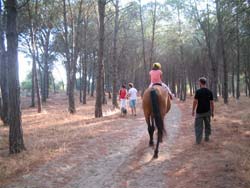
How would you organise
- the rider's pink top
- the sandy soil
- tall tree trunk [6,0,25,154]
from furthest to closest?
the rider's pink top → tall tree trunk [6,0,25,154] → the sandy soil

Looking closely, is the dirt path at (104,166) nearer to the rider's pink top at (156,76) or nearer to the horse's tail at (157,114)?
the horse's tail at (157,114)

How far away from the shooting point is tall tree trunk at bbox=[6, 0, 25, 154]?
34.8 ft

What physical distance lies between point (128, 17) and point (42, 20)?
11.4 meters

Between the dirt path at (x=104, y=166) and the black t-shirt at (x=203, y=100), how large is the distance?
5.15 ft

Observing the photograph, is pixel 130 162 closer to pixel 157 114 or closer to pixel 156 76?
pixel 157 114

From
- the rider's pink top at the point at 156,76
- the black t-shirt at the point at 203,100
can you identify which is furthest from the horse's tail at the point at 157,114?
the black t-shirt at the point at 203,100

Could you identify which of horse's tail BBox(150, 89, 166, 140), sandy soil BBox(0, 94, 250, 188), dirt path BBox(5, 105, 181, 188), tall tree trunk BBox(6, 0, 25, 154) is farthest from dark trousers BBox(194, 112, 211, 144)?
tall tree trunk BBox(6, 0, 25, 154)

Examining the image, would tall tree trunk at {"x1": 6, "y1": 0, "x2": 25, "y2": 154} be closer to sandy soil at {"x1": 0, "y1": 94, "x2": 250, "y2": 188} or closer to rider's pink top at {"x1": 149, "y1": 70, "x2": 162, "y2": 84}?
sandy soil at {"x1": 0, "y1": 94, "x2": 250, "y2": 188}

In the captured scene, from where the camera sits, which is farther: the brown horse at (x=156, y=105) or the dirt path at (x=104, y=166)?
the brown horse at (x=156, y=105)

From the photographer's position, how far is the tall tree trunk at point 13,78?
1060 centimetres

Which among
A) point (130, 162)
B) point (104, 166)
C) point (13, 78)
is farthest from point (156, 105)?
point (13, 78)

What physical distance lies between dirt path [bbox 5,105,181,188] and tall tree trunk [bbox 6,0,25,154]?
1655 millimetres

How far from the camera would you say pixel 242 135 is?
550 inches

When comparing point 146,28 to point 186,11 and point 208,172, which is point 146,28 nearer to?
point 186,11
